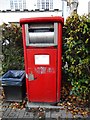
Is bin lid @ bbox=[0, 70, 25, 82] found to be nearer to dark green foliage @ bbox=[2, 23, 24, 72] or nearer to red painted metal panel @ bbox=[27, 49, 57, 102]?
red painted metal panel @ bbox=[27, 49, 57, 102]

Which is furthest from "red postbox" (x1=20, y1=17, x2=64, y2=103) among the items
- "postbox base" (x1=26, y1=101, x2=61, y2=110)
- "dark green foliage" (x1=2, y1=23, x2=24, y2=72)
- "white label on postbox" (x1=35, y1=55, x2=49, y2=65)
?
"dark green foliage" (x1=2, y1=23, x2=24, y2=72)

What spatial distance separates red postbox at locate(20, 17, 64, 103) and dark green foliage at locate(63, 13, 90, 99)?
342mm

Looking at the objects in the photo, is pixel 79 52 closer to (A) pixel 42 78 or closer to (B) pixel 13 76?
(A) pixel 42 78

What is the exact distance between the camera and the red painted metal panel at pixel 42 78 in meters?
3.93

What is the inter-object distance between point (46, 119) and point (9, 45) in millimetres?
2285

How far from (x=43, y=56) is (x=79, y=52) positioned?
0.74 meters

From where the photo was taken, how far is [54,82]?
13.4 feet

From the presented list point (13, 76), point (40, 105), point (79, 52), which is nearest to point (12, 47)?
point (13, 76)

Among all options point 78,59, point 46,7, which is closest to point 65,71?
point 78,59

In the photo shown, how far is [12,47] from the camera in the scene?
17.1ft

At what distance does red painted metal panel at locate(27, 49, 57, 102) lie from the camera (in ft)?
12.9

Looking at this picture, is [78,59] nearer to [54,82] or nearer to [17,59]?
[54,82]

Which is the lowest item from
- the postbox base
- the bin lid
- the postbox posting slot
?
the postbox base

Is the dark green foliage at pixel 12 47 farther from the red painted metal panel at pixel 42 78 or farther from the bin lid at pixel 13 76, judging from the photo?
the red painted metal panel at pixel 42 78
